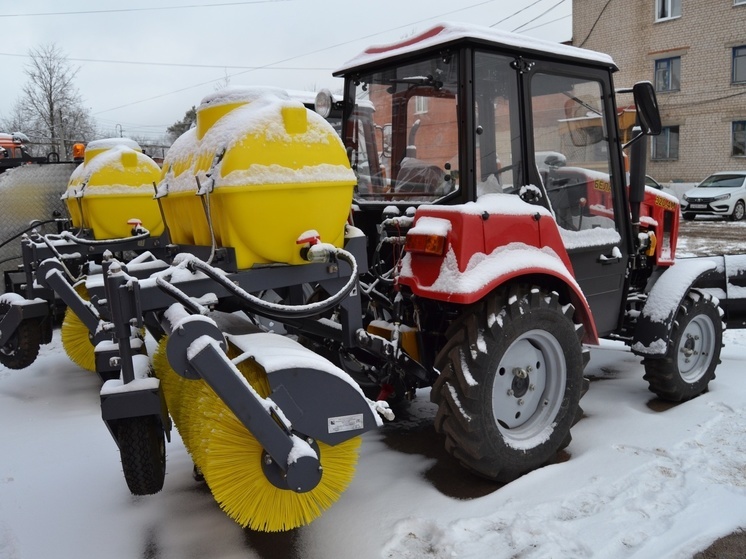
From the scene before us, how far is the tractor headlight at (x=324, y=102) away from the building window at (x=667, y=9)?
2338cm

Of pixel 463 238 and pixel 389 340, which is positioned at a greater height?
pixel 463 238

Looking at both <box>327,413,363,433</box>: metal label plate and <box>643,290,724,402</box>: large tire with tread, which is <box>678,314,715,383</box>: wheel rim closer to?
<box>643,290,724,402</box>: large tire with tread

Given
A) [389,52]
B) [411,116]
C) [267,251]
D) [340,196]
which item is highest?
[389,52]

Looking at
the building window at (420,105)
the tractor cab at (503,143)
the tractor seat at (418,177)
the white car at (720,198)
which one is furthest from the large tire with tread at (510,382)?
the white car at (720,198)

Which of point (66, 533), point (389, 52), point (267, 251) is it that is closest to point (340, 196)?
point (267, 251)

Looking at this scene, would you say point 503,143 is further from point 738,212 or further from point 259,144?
point 738,212

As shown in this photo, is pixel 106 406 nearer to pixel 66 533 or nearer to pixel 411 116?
pixel 66 533

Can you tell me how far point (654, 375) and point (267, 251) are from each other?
275cm

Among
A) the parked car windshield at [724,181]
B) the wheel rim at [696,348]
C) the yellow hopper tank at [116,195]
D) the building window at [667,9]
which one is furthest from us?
the building window at [667,9]

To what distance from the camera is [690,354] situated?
4.17 m

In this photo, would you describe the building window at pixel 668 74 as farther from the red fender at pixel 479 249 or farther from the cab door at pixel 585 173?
the red fender at pixel 479 249

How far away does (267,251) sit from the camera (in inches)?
103

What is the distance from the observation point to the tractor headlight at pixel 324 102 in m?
3.71

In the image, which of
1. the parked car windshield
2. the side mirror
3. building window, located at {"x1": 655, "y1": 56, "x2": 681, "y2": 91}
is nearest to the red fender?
the side mirror
